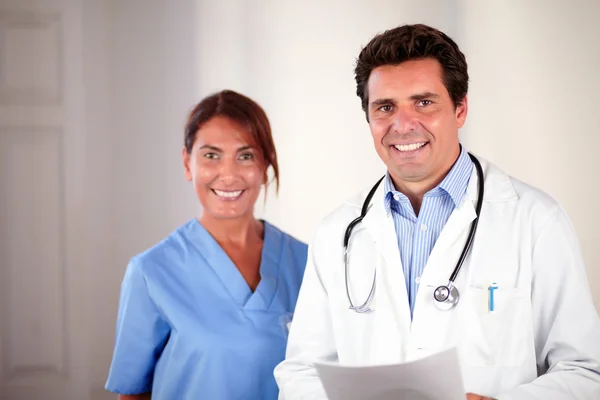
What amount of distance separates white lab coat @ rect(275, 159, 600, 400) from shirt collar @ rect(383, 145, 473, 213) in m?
0.02

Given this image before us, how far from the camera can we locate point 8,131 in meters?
2.62

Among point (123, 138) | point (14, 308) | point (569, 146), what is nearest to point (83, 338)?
point (14, 308)

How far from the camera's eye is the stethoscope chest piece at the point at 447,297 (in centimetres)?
144

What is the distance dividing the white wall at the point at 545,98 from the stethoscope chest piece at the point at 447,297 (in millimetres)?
1308

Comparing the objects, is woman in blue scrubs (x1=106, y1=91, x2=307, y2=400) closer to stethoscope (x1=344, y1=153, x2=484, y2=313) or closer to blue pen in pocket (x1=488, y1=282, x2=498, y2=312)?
stethoscope (x1=344, y1=153, x2=484, y2=313)

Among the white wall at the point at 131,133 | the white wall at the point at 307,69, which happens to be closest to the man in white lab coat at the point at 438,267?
the white wall at the point at 307,69

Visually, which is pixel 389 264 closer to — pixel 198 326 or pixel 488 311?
pixel 488 311

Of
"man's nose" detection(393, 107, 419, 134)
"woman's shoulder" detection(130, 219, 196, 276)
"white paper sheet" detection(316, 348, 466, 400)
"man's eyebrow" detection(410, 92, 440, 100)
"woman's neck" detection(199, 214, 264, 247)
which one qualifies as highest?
"man's eyebrow" detection(410, 92, 440, 100)

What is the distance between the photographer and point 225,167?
1924mm

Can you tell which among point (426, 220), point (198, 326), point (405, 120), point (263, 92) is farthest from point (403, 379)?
point (263, 92)

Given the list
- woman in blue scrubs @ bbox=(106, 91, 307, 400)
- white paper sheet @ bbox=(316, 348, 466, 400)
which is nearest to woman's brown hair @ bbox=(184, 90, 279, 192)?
woman in blue scrubs @ bbox=(106, 91, 307, 400)

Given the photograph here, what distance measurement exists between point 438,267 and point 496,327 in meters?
0.16

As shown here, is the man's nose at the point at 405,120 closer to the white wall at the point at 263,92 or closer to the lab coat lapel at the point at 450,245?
the lab coat lapel at the point at 450,245

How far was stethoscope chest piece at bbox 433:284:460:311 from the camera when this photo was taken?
144 cm
